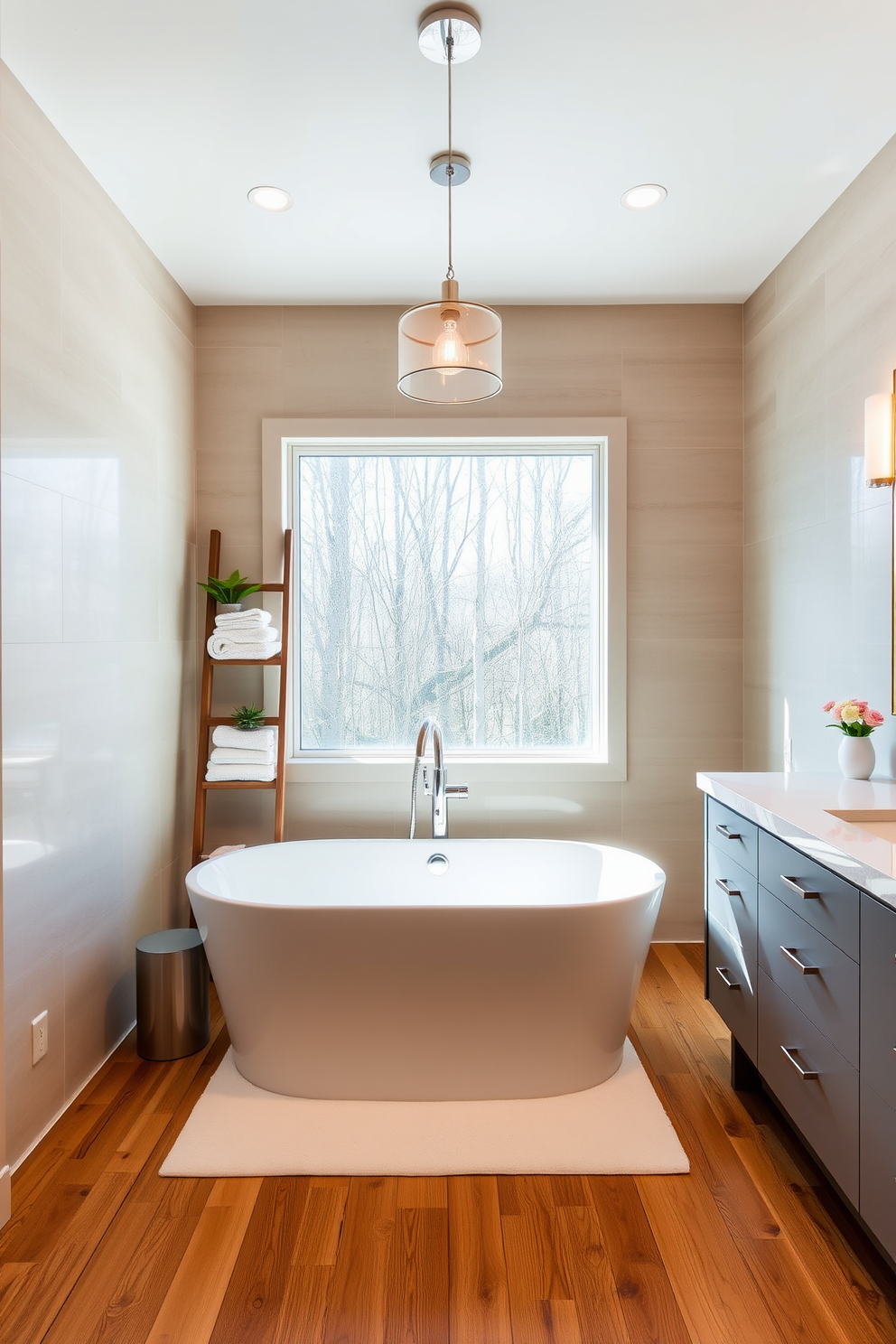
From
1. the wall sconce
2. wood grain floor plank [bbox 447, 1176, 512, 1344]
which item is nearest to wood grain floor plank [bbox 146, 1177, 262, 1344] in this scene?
wood grain floor plank [bbox 447, 1176, 512, 1344]

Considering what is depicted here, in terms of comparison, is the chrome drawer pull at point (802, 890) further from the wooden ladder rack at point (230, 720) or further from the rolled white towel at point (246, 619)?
the rolled white towel at point (246, 619)

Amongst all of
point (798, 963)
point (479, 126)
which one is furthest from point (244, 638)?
point (798, 963)

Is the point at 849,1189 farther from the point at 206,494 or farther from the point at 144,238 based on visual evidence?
the point at 144,238

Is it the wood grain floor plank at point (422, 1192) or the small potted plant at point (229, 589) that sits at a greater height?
the small potted plant at point (229, 589)

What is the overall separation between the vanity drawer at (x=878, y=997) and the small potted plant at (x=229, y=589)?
95.8 inches

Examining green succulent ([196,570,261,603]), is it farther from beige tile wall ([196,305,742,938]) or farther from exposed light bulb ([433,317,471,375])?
exposed light bulb ([433,317,471,375])

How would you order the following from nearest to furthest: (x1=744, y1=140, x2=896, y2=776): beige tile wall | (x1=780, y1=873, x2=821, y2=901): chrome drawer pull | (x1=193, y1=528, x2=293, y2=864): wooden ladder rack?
(x1=780, y1=873, x2=821, y2=901): chrome drawer pull
(x1=744, y1=140, x2=896, y2=776): beige tile wall
(x1=193, y1=528, x2=293, y2=864): wooden ladder rack

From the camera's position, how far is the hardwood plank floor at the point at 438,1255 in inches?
60.1

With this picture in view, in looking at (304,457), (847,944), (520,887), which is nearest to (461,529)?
(304,457)

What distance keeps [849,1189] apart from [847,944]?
470 mm

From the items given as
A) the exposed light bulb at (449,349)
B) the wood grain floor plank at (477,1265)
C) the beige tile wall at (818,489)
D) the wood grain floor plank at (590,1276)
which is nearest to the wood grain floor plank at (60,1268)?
the wood grain floor plank at (477,1265)

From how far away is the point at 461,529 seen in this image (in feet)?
11.4

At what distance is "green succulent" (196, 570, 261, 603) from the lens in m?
3.19

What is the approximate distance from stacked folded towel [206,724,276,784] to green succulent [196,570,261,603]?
523 mm
